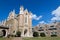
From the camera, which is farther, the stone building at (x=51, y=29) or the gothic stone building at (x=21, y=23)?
the stone building at (x=51, y=29)

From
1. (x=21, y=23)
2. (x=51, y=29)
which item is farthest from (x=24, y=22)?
(x=51, y=29)

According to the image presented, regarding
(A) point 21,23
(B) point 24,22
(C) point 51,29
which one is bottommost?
(C) point 51,29

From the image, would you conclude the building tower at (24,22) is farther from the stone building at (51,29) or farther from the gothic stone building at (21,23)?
the stone building at (51,29)

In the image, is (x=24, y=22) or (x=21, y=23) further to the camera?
(x=24, y=22)

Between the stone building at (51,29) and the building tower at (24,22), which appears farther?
the stone building at (51,29)

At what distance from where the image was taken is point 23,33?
58.7m

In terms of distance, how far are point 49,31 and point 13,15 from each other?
21670 millimetres

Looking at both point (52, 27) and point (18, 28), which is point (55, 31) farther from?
point (18, 28)

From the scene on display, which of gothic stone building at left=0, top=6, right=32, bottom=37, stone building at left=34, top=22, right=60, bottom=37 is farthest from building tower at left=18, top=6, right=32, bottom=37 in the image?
stone building at left=34, top=22, right=60, bottom=37

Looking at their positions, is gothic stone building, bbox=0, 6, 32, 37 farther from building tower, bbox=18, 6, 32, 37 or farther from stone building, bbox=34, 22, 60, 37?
stone building, bbox=34, 22, 60, 37

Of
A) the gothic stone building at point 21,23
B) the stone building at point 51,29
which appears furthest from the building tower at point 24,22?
the stone building at point 51,29

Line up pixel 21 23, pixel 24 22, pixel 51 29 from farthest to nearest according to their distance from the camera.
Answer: pixel 51 29
pixel 24 22
pixel 21 23

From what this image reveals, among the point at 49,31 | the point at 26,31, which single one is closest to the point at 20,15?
the point at 26,31

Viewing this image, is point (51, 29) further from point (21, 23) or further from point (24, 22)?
point (21, 23)
